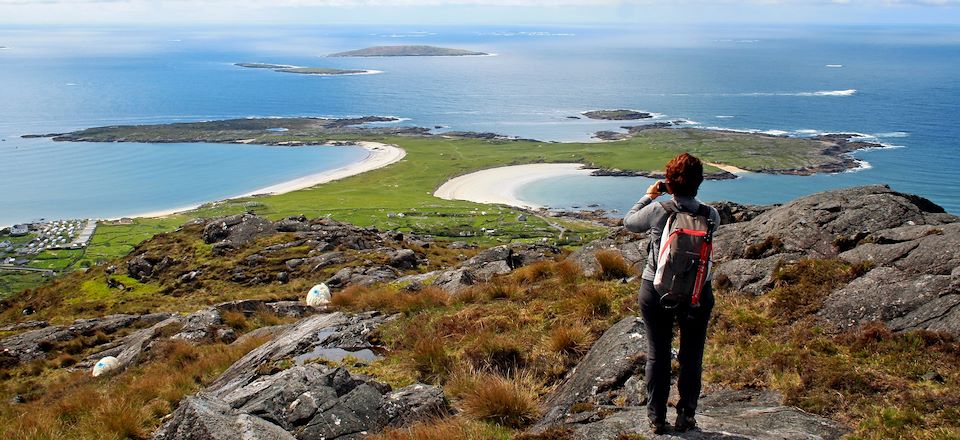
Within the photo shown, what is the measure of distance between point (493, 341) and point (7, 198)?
123 m

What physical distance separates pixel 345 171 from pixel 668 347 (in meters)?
119

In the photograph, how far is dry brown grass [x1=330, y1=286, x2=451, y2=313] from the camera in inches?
652

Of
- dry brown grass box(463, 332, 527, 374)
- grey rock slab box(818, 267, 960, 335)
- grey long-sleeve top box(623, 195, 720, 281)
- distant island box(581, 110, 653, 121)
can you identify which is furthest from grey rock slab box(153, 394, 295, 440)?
distant island box(581, 110, 653, 121)

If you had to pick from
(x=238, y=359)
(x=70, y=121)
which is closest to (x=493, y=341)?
(x=238, y=359)

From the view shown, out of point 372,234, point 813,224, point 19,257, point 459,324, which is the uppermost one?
point 813,224

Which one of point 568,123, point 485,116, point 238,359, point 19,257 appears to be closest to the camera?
point 238,359

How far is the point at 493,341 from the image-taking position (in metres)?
11.5

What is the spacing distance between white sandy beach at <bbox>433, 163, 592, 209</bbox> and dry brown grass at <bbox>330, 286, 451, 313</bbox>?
251ft

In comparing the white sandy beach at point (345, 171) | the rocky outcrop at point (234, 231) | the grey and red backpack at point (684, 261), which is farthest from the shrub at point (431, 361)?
the white sandy beach at point (345, 171)

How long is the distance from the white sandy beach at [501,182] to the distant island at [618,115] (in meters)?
61.5

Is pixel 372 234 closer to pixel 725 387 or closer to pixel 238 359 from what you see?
pixel 238 359

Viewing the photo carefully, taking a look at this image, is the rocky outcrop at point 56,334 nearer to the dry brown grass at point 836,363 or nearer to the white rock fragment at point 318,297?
the white rock fragment at point 318,297

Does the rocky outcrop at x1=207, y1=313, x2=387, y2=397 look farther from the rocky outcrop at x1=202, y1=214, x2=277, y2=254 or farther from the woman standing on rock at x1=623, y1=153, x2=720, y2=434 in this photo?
the rocky outcrop at x1=202, y1=214, x2=277, y2=254

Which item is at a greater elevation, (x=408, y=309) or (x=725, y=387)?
(x=725, y=387)
